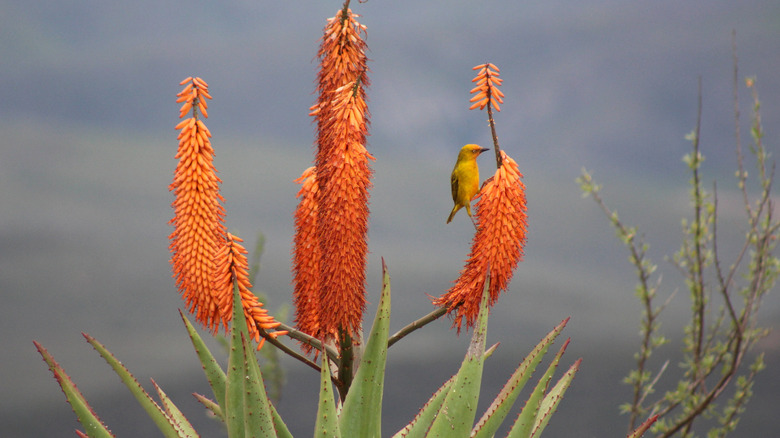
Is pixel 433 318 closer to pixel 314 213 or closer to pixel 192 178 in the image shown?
pixel 314 213

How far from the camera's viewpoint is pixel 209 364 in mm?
2264

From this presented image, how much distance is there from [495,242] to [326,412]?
2.25ft

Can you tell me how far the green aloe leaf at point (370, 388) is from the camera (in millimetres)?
1990

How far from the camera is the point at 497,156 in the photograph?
7.72ft

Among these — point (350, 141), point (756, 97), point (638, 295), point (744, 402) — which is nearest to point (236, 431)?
point (350, 141)

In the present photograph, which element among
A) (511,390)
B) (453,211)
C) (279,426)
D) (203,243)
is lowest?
(279,426)

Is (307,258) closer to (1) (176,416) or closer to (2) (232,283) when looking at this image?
Answer: (2) (232,283)

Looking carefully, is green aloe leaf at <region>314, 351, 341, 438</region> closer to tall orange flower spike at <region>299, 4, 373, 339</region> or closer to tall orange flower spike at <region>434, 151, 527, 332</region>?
tall orange flower spike at <region>299, 4, 373, 339</region>

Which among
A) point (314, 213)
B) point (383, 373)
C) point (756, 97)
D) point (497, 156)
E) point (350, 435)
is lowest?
point (350, 435)

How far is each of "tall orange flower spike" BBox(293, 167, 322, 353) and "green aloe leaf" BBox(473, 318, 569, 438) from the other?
555 millimetres

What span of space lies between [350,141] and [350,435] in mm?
786

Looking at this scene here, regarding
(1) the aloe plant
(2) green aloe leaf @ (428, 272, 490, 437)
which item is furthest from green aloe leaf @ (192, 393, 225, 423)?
(2) green aloe leaf @ (428, 272, 490, 437)

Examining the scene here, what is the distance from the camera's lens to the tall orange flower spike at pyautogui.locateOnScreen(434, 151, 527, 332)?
2.25 meters

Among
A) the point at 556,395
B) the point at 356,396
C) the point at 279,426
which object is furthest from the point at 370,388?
the point at 556,395
